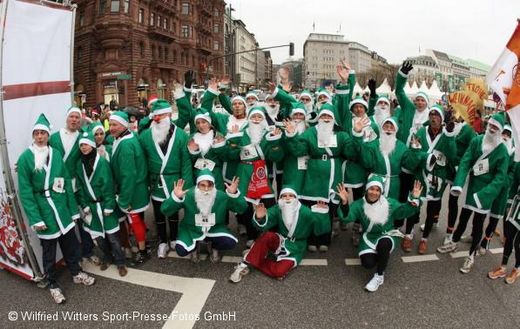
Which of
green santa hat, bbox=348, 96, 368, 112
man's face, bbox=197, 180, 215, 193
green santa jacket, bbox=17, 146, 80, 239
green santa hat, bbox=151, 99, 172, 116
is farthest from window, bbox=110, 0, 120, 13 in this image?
man's face, bbox=197, 180, 215, 193

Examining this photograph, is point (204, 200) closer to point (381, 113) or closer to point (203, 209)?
point (203, 209)

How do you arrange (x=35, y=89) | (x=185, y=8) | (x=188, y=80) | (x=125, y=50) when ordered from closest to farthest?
(x=35, y=89), (x=188, y=80), (x=125, y=50), (x=185, y=8)

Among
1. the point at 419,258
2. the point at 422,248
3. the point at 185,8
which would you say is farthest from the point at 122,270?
the point at 185,8

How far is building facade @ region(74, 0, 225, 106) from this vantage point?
34.2 meters

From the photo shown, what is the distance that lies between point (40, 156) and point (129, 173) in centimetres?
94

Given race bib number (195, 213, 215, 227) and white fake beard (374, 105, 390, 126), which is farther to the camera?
white fake beard (374, 105, 390, 126)

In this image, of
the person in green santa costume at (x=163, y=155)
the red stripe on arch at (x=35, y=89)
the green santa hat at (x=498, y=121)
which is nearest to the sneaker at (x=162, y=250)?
the person in green santa costume at (x=163, y=155)

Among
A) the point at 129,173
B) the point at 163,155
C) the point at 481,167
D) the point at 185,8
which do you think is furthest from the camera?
the point at 185,8

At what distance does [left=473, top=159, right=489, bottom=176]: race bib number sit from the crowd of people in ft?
0.04

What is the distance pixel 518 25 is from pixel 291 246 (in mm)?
3401

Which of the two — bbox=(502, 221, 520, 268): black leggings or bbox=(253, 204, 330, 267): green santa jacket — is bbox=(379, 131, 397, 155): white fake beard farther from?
bbox=(502, 221, 520, 268): black leggings

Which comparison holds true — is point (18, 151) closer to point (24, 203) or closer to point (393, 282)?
point (24, 203)

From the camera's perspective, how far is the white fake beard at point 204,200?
4.21 metres

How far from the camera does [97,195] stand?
416 cm
